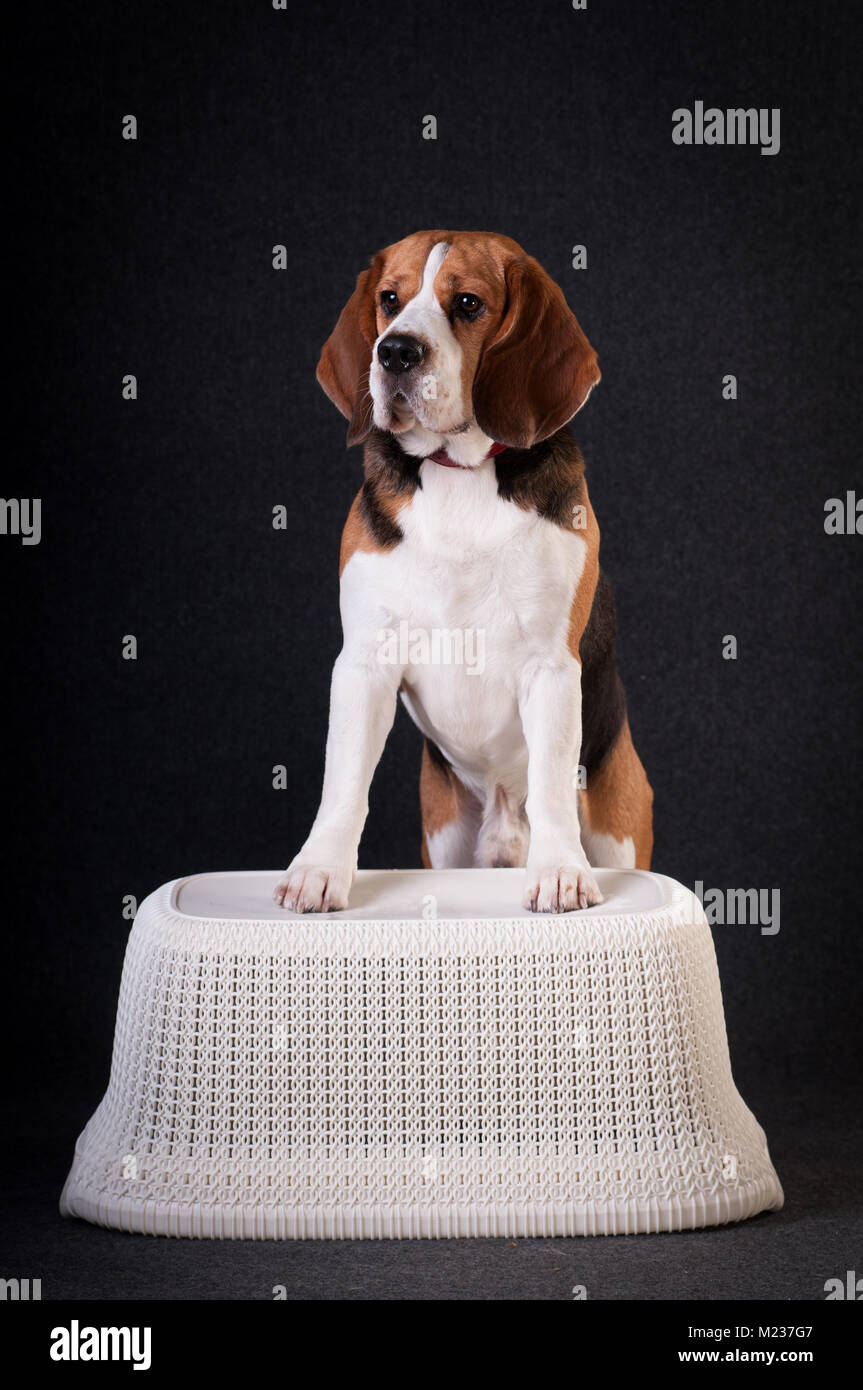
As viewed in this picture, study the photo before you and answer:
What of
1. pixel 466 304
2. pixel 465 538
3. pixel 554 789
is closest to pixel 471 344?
pixel 466 304

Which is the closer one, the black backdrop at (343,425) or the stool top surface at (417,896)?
the stool top surface at (417,896)

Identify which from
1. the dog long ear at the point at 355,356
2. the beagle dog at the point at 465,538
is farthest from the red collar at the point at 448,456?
the dog long ear at the point at 355,356

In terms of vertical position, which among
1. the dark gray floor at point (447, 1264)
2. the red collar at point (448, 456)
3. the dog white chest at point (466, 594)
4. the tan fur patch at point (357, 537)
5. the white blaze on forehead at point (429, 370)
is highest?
the white blaze on forehead at point (429, 370)

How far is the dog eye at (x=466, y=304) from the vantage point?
9.30 feet

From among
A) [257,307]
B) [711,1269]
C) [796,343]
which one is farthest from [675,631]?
[711,1269]

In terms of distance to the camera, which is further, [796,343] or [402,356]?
[796,343]

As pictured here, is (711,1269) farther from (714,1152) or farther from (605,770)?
(605,770)

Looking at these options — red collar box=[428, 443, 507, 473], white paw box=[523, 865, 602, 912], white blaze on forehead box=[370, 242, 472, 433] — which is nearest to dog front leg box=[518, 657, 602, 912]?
white paw box=[523, 865, 602, 912]

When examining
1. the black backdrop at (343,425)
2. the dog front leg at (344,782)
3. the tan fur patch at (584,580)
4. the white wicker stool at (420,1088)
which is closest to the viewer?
the white wicker stool at (420,1088)

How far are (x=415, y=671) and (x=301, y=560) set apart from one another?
116 cm

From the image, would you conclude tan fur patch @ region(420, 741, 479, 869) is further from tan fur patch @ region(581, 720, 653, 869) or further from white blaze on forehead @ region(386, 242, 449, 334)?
white blaze on forehead @ region(386, 242, 449, 334)

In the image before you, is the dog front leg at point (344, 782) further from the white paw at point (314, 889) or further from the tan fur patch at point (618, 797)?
the tan fur patch at point (618, 797)

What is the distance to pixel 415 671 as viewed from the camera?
3.03m

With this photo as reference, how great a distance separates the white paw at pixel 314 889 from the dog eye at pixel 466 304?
937mm
